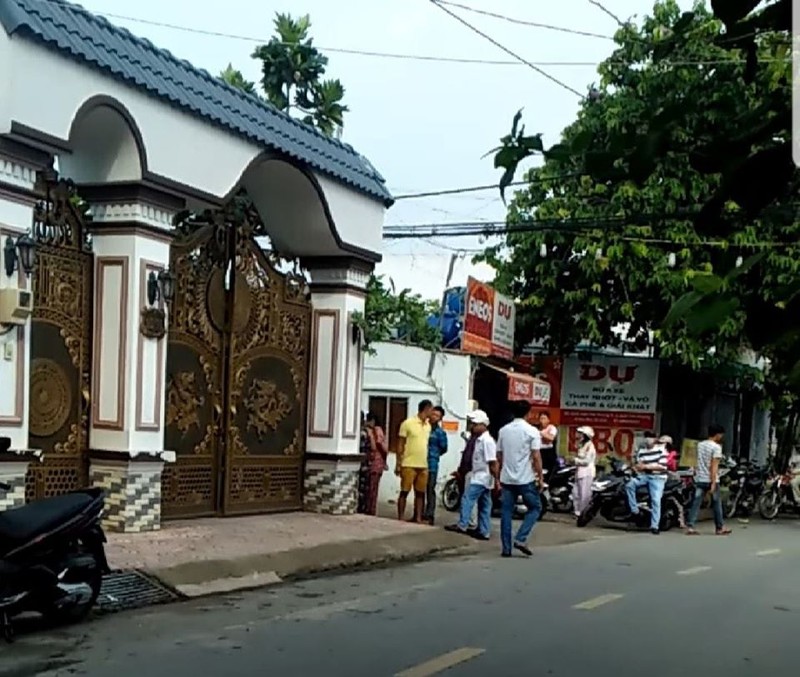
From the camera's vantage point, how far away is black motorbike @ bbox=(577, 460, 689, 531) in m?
16.6

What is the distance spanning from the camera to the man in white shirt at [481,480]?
1316 centimetres

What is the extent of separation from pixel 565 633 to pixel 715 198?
5043mm

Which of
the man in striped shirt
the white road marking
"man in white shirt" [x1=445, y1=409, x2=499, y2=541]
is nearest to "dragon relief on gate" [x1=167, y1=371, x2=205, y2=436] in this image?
"man in white shirt" [x1=445, y1=409, x2=499, y2=541]

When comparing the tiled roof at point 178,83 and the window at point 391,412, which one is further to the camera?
the window at point 391,412

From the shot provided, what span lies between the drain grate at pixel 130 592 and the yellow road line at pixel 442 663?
2559 mm

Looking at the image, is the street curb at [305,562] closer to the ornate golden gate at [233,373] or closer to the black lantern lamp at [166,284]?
the ornate golden gate at [233,373]

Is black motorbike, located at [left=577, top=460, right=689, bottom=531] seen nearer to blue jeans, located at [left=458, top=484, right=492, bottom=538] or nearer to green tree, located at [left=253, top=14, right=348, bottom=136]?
blue jeans, located at [left=458, top=484, right=492, bottom=538]

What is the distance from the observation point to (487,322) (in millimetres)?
19438

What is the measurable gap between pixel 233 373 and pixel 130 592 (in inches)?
179

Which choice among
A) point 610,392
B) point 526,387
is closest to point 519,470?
point 526,387

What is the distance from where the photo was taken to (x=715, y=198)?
3.39m

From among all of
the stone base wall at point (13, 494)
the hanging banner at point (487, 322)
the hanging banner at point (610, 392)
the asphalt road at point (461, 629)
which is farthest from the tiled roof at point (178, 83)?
the hanging banner at point (610, 392)

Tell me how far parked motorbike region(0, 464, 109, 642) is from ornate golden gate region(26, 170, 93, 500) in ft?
8.94

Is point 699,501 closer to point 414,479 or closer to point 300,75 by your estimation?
point 414,479
